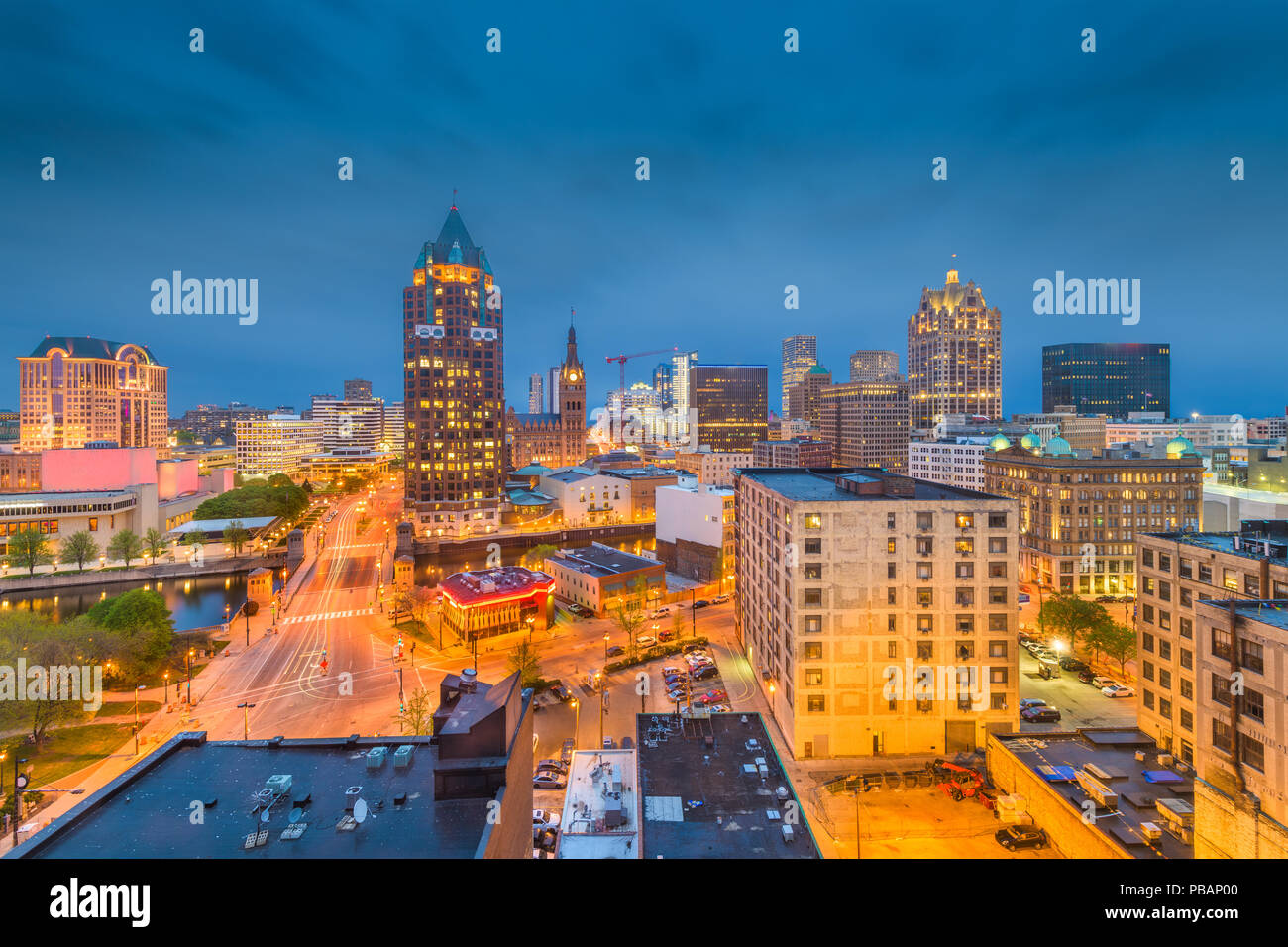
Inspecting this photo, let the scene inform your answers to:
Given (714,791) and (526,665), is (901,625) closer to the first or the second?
(714,791)

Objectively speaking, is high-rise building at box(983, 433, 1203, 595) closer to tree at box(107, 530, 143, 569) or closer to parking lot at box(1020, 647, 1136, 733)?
parking lot at box(1020, 647, 1136, 733)

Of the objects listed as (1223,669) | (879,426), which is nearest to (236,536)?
(1223,669)

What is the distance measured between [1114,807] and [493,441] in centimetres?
6928

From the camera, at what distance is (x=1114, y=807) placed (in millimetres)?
16188

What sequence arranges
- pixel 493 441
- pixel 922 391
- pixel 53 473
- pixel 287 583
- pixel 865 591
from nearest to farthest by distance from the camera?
pixel 865 591 < pixel 287 583 < pixel 53 473 < pixel 493 441 < pixel 922 391

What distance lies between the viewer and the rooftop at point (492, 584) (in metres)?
36.2

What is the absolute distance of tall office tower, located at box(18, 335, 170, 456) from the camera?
103 meters

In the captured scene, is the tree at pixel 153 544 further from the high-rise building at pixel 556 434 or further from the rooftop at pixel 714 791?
the high-rise building at pixel 556 434

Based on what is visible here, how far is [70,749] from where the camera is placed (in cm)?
2333

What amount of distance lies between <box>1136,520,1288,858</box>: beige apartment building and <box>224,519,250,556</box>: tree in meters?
70.5

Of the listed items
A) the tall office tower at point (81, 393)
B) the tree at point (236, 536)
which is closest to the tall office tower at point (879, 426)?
the tree at point (236, 536)

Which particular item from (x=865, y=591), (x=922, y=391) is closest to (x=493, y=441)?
(x=865, y=591)
